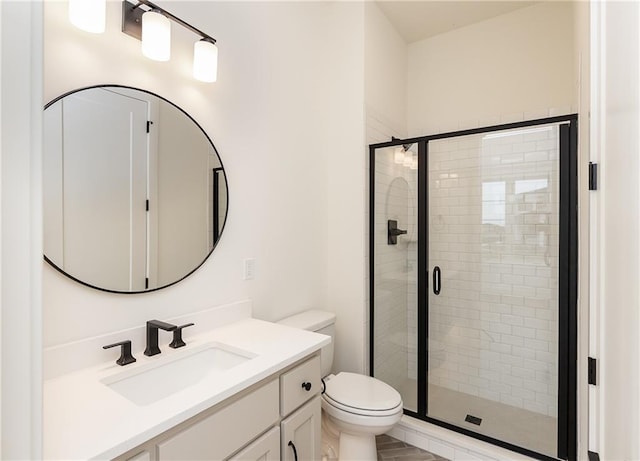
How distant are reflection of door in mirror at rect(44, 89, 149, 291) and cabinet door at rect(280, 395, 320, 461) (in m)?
0.78

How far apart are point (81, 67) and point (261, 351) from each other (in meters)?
1.17

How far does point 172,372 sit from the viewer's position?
4.25 ft

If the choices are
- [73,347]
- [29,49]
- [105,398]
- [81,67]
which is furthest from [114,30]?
[105,398]

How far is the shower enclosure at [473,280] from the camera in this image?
202 cm

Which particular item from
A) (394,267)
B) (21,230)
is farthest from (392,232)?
(21,230)

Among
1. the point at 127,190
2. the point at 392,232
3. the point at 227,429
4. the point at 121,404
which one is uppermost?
the point at 127,190

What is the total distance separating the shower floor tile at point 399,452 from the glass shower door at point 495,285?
24 cm

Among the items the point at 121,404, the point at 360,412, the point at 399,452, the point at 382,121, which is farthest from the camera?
the point at 382,121

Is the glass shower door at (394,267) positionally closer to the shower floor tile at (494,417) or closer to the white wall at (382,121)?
the white wall at (382,121)

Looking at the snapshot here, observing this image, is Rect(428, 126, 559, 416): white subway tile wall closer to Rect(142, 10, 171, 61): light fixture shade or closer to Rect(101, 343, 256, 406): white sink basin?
Rect(101, 343, 256, 406): white sink basin

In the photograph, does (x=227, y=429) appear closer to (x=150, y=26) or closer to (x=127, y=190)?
(x=127, y=190)

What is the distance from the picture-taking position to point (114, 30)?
1.27 m

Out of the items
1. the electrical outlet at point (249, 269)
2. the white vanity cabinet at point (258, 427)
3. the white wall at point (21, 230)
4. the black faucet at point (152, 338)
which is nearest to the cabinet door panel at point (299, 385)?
the white vanity cabinet at point (258, 427)

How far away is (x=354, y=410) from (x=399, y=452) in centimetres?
63
